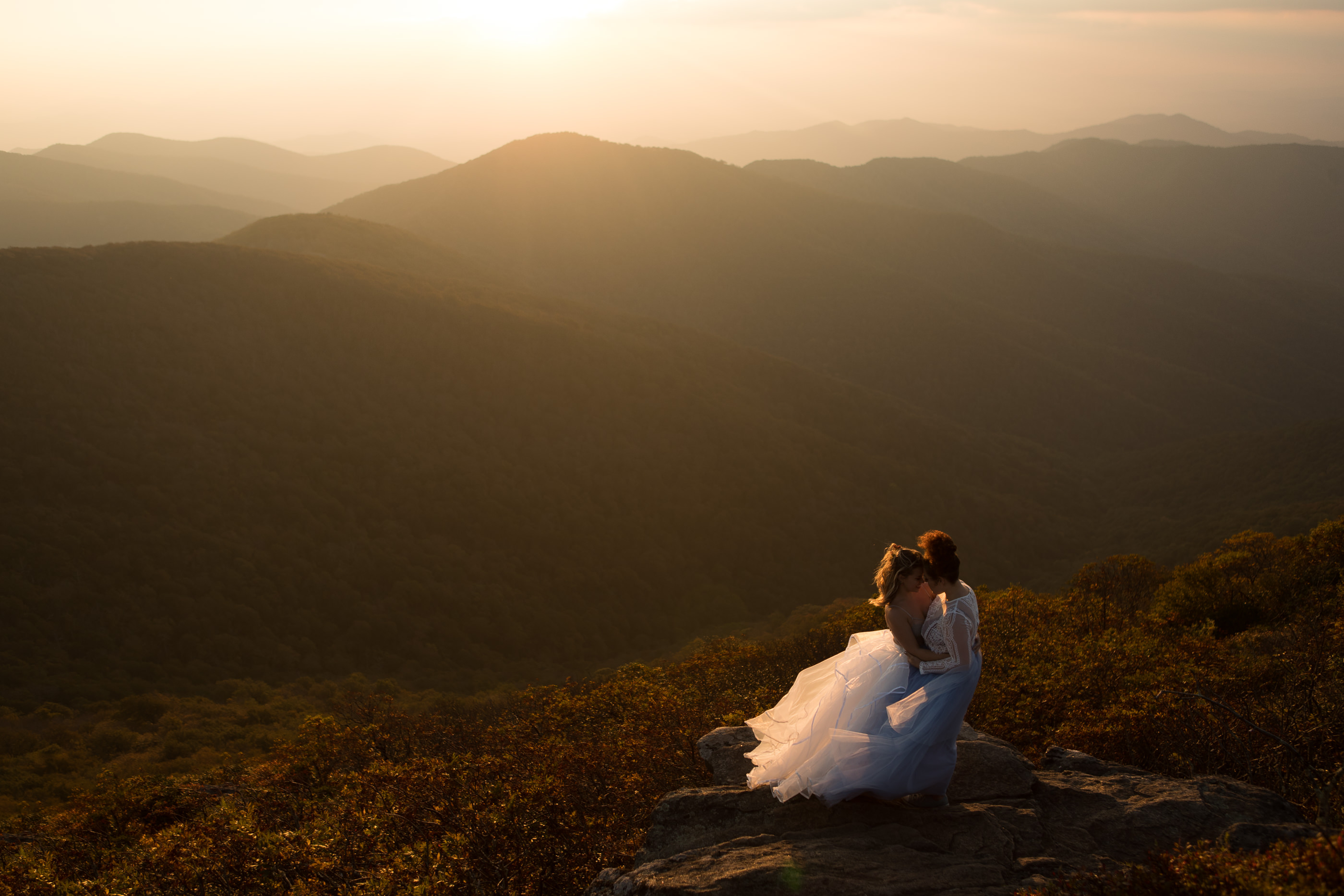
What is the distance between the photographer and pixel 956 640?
4840mm

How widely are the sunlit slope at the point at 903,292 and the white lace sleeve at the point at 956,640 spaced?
53974mm

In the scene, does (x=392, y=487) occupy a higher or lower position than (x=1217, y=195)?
lower

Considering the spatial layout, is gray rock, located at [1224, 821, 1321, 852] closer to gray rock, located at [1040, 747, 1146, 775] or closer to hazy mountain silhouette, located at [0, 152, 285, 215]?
gray rock, located at [1040, 747, 1146, 775]

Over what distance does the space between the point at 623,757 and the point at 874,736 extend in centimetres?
346

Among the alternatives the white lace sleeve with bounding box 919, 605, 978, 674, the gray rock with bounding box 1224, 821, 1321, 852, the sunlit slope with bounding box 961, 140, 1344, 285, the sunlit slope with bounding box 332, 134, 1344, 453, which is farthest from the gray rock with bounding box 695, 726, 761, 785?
the sunlit slope with bounding box 961, 140, 1344, 285

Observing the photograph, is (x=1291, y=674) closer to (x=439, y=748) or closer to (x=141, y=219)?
(x=439, y=748)

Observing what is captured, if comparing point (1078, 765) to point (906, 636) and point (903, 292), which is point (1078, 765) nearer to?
point (906, 636)

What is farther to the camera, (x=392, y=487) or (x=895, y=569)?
(x=392, y=487)

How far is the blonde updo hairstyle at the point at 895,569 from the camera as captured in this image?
4953mm

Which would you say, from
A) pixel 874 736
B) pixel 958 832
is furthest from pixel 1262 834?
pixel 874 736

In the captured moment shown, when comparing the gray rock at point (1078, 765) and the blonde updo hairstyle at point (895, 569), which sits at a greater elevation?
the blonde updo hairstyle at point (895, 569)

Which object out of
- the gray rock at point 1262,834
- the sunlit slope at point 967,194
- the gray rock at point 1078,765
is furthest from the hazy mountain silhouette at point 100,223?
the gray rock at point 1262,834

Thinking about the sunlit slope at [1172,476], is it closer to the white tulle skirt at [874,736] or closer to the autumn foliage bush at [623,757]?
the autumn foliage bush at [623,757]

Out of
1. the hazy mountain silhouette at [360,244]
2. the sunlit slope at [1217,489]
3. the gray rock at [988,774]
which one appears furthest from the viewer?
the hazy mountain silhouette at [360,244]
